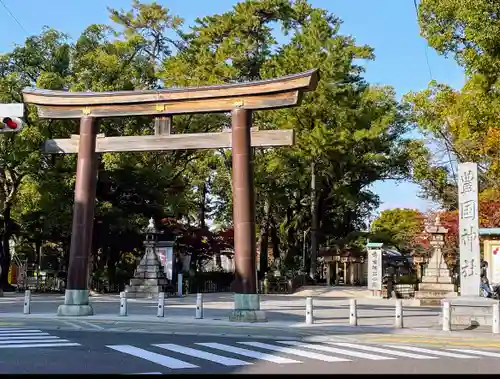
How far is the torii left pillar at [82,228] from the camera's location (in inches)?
734

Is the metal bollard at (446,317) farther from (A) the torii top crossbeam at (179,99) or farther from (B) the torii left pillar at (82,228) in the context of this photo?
(B) the torii left pillar at (82,228)

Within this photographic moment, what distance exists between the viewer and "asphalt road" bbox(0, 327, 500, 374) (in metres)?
9.48

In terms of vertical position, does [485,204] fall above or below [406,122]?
below

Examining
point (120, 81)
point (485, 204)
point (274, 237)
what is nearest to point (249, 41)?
point (120, 81)

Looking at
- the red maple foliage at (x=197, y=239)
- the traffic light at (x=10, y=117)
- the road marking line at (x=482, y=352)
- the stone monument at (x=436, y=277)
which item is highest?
the traffic light at (x=10, y=117)

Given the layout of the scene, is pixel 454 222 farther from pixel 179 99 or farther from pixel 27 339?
pixel 27 339

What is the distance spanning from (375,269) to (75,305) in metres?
19.6

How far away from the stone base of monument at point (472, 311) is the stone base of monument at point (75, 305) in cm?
1114

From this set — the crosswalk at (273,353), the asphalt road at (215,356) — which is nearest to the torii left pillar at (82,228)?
the asphalt road at (215,356)

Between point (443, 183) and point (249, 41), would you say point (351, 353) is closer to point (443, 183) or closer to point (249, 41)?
point (443, 183)

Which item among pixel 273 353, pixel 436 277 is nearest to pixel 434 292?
pixel 436 277

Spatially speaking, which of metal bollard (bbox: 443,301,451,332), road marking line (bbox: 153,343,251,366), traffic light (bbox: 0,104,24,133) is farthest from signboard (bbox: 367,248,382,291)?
traffic light (bbox: 0,104,24,133)

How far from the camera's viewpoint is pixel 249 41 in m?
43.1

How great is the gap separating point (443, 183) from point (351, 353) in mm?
25722
